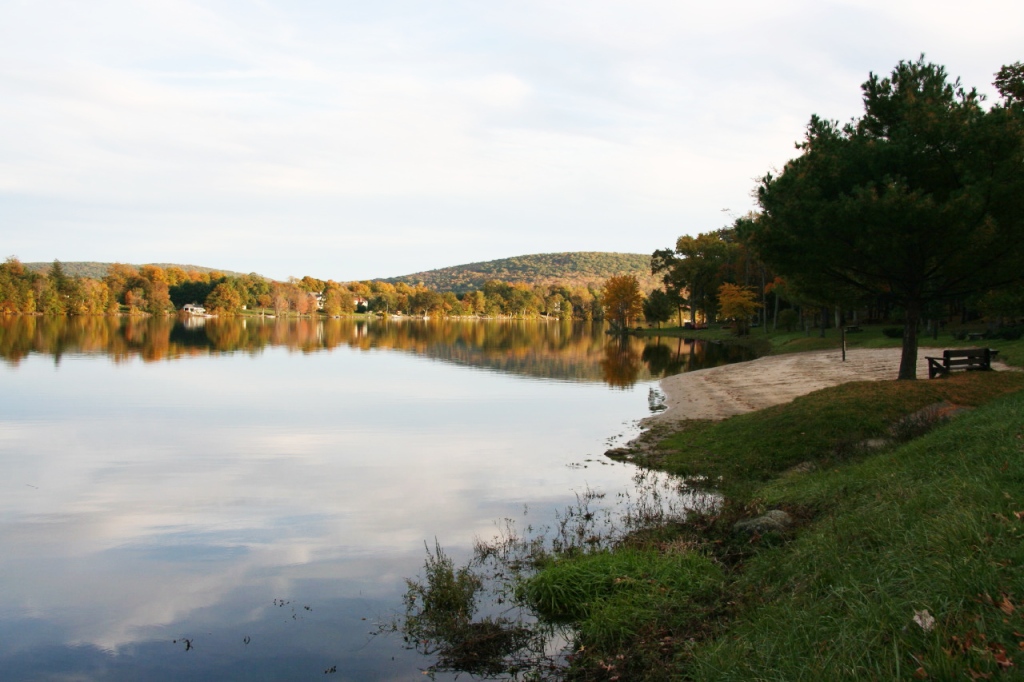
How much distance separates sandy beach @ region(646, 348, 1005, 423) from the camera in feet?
86.4

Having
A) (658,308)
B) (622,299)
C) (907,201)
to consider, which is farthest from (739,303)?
(907,201)

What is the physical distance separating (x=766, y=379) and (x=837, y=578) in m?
28.2

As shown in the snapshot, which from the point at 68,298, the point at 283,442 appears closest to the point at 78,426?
the point at 283,442

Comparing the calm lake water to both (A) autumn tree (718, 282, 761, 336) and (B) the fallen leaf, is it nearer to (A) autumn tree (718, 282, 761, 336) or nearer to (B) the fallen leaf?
(B) the fallen leaf

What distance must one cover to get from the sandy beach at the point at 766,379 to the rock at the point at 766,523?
13208 millimetres

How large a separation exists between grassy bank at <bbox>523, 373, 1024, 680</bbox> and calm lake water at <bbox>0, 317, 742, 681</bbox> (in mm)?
2621

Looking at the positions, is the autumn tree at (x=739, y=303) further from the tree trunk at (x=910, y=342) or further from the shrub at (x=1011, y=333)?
the tree trunk at (x=910, y=342)

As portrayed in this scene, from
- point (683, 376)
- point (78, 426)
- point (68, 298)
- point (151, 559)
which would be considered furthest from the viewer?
point (68, 298)

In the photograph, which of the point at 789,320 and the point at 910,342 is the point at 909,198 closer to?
the point at 910,342

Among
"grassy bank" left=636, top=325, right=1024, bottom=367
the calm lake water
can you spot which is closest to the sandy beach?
"grassy bank" left=636, top=325, right=1024, bottom=367

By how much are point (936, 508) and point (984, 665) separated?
145 inches

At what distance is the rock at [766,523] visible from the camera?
33.7 feet

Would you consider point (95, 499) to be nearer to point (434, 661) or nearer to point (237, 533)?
point (237, 533)

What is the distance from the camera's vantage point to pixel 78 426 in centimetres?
2483
